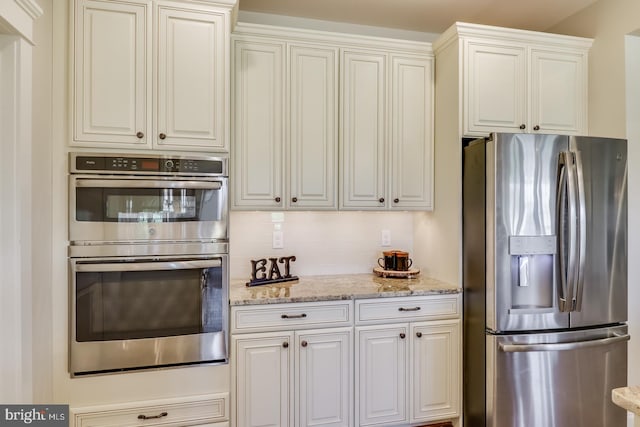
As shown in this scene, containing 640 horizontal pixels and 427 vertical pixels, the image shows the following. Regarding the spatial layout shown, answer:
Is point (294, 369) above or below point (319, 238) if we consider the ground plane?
below

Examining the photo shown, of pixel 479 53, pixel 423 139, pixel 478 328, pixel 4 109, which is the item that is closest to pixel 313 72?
pixel 423 139

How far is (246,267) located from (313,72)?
1354 mm

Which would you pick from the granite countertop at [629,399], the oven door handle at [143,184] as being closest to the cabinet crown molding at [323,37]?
the oven door handle at [143,184]

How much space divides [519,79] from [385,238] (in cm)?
138

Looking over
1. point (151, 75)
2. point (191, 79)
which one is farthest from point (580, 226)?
point (151, 75)

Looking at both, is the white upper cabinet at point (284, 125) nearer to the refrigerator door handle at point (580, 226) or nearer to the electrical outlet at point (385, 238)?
the electrical outlet at point (385, 238)

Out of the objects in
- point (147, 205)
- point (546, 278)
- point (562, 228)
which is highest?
point (147, 205)

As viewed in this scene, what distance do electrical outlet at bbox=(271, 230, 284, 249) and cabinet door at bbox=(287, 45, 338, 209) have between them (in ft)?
1.24

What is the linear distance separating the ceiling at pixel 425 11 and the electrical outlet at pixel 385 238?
Answer: 155 centimetres

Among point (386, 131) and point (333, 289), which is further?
point (386, 131)

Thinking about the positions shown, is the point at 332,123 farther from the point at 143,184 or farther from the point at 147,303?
the point at 147,303

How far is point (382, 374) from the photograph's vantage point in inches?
88.4

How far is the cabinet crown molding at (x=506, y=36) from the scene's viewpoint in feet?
7.79

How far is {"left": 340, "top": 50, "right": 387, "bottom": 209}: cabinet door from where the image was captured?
97.7 inches
